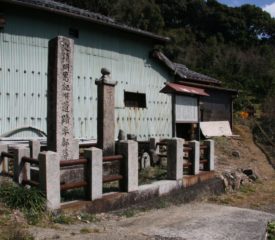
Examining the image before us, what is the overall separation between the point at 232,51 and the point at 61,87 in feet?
127

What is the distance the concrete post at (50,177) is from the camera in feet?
21.1

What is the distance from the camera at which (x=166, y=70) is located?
1841 centimetres

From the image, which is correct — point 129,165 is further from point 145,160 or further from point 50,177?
point 145,160

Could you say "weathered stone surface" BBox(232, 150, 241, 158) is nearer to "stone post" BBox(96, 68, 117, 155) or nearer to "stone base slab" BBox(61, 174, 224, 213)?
"stone base slab" BBox(61, 174, 224, 213)

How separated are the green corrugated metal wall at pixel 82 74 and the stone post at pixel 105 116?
175 inches

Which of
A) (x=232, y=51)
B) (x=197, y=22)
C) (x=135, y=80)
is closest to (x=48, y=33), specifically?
(x=135, y=80)

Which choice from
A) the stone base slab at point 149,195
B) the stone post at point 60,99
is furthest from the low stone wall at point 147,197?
the stone post at point 60,99

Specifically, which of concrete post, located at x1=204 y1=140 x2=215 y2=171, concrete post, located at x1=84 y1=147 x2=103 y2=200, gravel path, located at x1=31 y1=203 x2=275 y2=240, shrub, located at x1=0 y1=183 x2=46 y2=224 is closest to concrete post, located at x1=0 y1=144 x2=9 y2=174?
shrub, located at x1=0 y1=183 x2=46 y2=224

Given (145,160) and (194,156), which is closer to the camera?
(194,156)

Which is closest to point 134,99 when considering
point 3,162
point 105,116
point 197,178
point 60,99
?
point 197,178

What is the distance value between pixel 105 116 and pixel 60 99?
1354 mm

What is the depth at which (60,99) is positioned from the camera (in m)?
7.89

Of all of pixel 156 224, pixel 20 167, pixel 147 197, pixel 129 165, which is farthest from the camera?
pixel 147 197

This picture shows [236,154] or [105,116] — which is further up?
[105,116]
